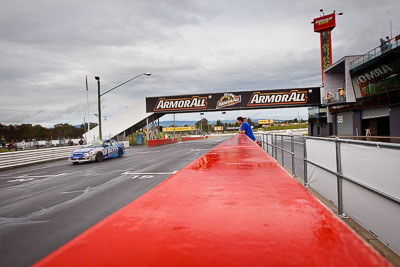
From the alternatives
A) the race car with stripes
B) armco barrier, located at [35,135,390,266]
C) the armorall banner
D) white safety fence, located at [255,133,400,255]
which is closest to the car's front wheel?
the race car with stripes

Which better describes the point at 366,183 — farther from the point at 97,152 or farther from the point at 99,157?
the point at 99,157

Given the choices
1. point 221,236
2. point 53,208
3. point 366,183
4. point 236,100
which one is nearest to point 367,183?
point 366,183

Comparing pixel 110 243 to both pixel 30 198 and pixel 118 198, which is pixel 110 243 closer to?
pixel 118 198

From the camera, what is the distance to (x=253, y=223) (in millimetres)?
1124

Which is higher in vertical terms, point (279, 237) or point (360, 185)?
point (279, 237)

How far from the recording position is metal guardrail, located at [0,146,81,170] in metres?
15.3

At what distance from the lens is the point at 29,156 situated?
17188 mm

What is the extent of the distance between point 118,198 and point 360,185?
17.5 ft

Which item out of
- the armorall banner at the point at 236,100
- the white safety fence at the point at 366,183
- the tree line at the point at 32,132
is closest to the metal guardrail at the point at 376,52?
the armorall banner at the point at 236,100

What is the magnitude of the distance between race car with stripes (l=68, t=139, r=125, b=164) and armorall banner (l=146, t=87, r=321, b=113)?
1927cm

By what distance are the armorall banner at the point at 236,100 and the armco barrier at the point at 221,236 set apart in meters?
36.0

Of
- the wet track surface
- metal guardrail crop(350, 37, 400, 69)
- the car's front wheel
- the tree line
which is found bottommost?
the wet track surface

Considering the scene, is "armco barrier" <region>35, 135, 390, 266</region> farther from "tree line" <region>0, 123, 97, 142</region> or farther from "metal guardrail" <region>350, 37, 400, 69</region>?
"tree line" <region>0, 123, 97, 142</region>

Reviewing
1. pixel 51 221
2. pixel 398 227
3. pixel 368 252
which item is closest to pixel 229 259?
pixel 368 252
